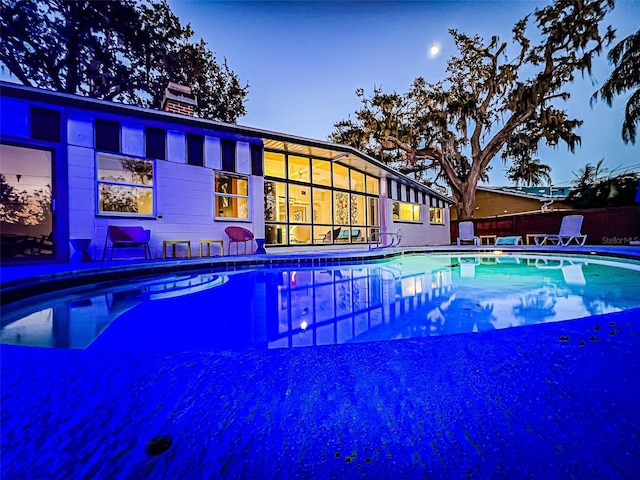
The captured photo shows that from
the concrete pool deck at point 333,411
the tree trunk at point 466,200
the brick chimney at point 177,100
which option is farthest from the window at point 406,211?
the concrete pool deck at point 333,411

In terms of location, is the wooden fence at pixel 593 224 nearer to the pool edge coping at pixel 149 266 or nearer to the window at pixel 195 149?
the pool edge coping at pixel 149 266

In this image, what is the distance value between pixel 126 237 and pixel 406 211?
1181 cm

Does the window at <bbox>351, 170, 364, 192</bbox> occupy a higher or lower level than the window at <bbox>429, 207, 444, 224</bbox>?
higher

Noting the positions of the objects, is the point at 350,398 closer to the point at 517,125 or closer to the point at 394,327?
the point at 394,327

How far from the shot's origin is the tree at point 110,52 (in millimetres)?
10422

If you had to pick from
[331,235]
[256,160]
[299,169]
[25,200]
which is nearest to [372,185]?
[331,235]

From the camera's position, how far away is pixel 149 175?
7328mm

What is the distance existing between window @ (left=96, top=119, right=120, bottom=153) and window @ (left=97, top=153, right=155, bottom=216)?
244mm

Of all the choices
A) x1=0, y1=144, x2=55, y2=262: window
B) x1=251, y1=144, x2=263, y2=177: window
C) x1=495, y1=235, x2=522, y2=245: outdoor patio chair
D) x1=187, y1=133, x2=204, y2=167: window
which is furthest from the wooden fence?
x1=0, y1=144, x2=55, y2=262: window

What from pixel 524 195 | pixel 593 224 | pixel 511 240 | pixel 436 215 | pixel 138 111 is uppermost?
pixel 138 111

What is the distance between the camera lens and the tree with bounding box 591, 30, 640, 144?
11.7m

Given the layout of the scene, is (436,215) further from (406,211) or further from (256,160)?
(256,160)

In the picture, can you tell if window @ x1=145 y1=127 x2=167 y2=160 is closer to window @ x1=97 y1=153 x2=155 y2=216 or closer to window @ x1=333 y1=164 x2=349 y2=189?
window @ x1=97 y1=153 x2=155 y2=216

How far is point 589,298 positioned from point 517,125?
1467 cm
